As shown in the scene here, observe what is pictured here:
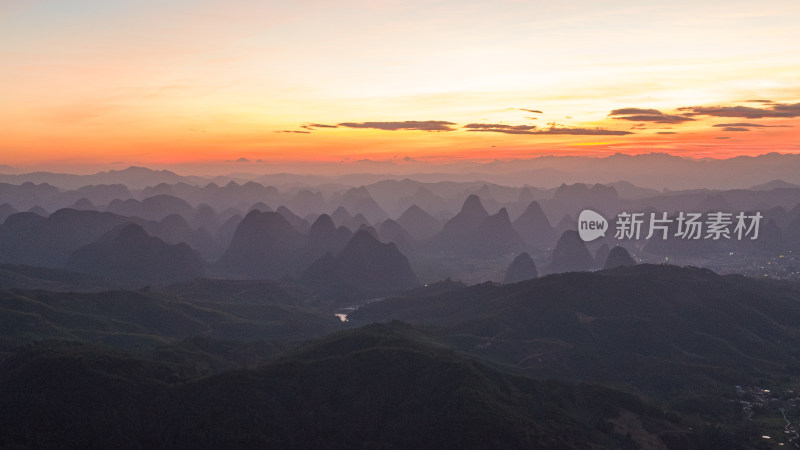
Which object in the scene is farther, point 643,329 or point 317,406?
point 643,329

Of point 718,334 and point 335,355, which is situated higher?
point 335,355

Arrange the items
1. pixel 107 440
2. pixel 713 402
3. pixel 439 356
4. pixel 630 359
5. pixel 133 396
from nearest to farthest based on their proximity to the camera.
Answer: pixel 107 440, pixel 133 396, pixel 439 356, pixel 713 402, pixel 630 359

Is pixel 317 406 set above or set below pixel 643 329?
above

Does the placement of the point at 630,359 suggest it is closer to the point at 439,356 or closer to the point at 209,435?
the point at 439,356

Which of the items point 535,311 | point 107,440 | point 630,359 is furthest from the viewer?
point 535,311

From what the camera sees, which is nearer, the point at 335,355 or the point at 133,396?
the point at 133,396

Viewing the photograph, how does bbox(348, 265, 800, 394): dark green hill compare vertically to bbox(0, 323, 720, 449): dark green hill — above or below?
below

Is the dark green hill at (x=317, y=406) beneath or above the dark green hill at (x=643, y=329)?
above

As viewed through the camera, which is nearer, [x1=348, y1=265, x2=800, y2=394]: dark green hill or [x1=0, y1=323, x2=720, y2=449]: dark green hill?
[x1=0, y1=323, x2=720, y2=449]: dark green hill

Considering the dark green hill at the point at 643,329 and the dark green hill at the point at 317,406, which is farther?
the dark green hill at the point at 643,329

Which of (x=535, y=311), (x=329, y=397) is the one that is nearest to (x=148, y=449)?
(x=329, y=397)

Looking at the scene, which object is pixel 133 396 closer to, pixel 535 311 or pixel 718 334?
pixel 535 311
